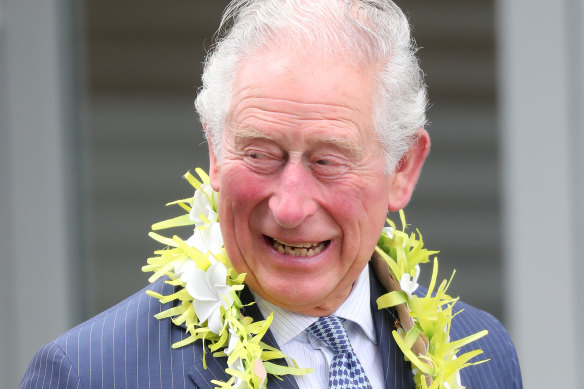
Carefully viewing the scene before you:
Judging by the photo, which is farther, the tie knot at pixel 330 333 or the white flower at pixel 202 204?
the white flower at pixel 202 204

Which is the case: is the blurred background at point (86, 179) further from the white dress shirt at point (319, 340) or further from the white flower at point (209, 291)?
the white flower at point (209, 291)

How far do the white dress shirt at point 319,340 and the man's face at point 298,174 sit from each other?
0.06 meters

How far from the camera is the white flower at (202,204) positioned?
7.64 feet

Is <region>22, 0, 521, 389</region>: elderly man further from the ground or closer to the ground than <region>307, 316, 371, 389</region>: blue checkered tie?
further from the ground

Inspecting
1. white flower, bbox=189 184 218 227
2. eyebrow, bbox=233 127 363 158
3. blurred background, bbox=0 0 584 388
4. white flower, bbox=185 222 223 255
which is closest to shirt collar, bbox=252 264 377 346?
white flower, bbox=185 222 223 255

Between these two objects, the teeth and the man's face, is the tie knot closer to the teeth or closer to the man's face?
the man's face

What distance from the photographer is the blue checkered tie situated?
7.10ft

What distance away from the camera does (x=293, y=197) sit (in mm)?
1994

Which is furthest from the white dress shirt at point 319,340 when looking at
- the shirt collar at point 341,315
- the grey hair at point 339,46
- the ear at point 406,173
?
the grey hair at point 339,46

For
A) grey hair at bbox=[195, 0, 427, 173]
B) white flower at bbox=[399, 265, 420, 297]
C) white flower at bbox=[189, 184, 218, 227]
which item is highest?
grey hair at bbox=[195, 0, 427, 173]

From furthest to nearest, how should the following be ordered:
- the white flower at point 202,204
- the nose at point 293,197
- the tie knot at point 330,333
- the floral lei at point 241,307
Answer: the white flower at point 202,204
the tie knot at point 330,333
the floral lei at point 241,307
the nose at point 293,197

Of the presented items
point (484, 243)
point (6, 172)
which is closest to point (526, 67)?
point (484, 243)

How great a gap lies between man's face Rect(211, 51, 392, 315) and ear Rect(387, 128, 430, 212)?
0.13m

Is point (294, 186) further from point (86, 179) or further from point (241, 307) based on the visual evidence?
point (86, 179)
